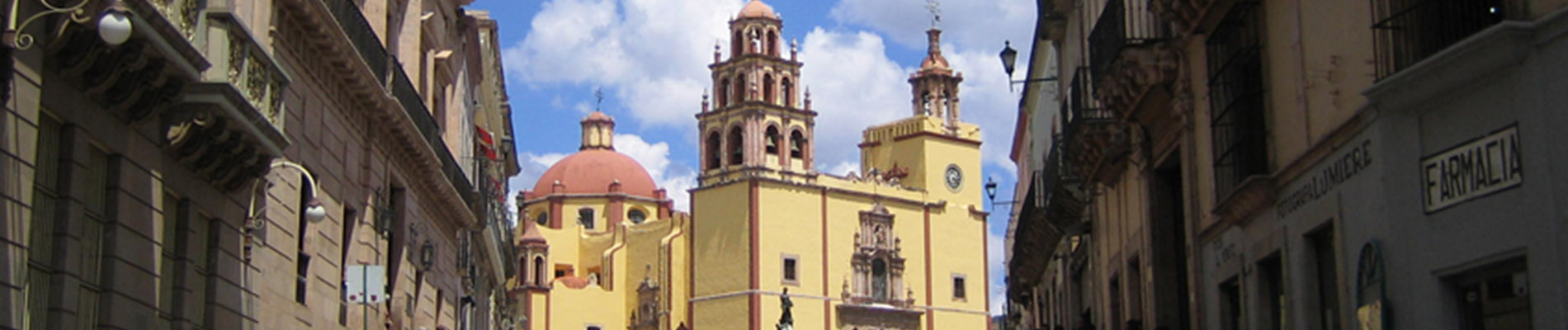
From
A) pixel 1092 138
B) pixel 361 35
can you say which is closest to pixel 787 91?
pixel 1092 138

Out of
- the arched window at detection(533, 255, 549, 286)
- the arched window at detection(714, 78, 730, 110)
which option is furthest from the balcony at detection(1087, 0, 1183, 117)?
the arched window at detection(533, 255, 549, 286)

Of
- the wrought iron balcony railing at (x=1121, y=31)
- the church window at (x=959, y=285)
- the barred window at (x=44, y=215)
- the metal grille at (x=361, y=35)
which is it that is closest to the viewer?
the barred window at (x=44, y=215)

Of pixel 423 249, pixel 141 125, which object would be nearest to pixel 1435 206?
pixel 141 125

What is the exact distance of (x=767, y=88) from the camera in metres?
88.4

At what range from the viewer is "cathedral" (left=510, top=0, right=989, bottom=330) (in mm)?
84062

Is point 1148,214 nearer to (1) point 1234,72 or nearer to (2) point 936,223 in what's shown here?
(1) point 1234,72

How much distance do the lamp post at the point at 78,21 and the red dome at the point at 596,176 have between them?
92.2m

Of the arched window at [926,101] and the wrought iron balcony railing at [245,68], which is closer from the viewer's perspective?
the wrought iron balcony railing at [245,68]

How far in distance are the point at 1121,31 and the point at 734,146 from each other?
67.6 m

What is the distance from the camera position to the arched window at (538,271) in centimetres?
8919

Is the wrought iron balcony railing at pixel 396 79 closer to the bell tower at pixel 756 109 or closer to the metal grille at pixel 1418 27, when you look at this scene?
the metal grille at pixel 1418 27

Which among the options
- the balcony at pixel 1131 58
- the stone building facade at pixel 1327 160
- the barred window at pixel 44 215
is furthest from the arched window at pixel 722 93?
the barred window at pixel 44 215

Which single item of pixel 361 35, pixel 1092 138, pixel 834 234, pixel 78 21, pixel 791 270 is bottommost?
pixel 78 21

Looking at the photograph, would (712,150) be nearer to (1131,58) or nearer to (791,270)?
(791,270)
